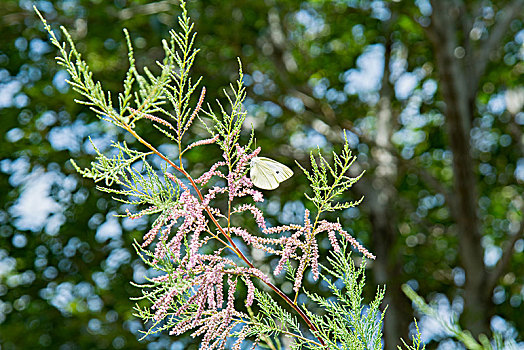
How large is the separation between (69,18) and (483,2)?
362 centimetres

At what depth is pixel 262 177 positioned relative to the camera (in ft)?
2.53

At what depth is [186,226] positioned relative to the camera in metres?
0.66

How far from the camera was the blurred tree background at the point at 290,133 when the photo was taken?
4.23m

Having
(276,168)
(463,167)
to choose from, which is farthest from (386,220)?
(276,168)

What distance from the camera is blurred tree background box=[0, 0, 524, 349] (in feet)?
13.9

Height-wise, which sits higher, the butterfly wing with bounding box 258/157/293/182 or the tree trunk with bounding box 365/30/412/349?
the butterfly wing with bounding box 258/157/293/182

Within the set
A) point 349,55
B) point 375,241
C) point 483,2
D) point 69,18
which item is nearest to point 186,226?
point 69,18

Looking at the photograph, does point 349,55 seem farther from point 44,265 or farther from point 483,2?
point 44,265

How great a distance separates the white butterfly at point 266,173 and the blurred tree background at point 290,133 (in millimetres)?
3066

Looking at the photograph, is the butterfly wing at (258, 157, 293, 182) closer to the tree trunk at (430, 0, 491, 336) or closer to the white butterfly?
the white butterfly

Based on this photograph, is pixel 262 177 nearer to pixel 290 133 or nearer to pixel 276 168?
pixel 276 168

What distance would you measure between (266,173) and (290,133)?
4436 mm

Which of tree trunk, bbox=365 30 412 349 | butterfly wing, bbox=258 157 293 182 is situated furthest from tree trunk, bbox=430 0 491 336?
butterfly wing, bbox=258 157 293 182

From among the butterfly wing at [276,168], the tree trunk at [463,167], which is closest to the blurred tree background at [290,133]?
the tree trunk at [463,167]
